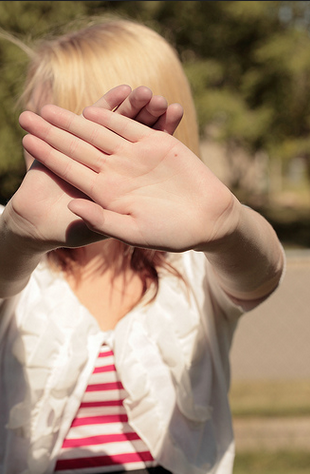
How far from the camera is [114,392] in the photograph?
1.39 m

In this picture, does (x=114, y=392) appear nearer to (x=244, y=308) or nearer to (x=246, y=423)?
(x=244, y=308)

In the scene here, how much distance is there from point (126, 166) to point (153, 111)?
4.1 inches

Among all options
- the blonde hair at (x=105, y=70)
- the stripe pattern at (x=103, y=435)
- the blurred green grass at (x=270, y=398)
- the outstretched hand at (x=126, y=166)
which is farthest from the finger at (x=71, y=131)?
the blurred green grass at (x=270, y=398)

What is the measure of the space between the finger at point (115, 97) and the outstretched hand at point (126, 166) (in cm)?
4

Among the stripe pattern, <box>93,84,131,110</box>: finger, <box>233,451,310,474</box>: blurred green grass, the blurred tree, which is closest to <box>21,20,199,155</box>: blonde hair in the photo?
<box>93,84,131,110</box>: finger

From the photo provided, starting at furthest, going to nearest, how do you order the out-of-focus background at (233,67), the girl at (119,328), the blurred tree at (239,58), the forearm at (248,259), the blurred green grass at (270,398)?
the blurred tree at (239,58)
the out-of-focus background at (233,67)
the blurred green grass at (270,398)
the girl at (119,328)
the forearm at (248,259)

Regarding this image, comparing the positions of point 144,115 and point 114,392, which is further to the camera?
point 114,392

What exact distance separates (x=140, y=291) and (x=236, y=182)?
64.3 feet

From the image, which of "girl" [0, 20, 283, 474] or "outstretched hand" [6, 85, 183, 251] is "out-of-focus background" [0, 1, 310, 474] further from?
"outstretched hand" [6, 85, 183, 251]

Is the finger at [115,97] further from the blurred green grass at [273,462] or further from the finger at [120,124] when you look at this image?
the blurred green grass at [273,462]

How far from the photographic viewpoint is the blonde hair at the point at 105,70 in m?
1.41

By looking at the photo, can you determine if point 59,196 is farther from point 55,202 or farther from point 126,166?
point 126,166

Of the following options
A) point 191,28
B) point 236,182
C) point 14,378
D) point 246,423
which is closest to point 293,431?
point 246,423

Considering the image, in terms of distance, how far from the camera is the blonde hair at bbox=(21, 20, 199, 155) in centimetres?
141
